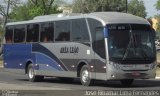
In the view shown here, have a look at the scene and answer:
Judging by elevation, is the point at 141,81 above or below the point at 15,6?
below

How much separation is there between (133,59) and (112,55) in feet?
3.08

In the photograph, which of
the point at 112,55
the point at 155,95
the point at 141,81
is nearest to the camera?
the point at 155,95

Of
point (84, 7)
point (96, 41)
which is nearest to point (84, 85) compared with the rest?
point (96, 41)

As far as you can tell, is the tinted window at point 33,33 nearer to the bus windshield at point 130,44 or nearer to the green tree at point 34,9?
the bus windshield at point 130,44

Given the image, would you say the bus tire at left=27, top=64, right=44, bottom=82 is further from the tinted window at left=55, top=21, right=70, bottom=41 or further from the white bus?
the tinted window at left=55, top=21, right=70, bottom=41

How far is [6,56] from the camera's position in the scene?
3297cm

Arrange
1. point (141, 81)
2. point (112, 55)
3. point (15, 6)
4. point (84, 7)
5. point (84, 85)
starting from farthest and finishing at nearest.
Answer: point (84, 7), point (15, 6), point (141, 81), point (84, 85), point (112, 55)

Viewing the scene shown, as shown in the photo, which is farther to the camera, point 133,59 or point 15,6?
point 15,6

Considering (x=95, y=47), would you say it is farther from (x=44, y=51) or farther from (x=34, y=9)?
(x=34, y=9)

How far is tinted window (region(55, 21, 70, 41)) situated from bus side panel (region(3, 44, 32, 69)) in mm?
3047

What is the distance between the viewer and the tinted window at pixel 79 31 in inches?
1003

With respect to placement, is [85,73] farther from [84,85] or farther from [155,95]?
[155,95]

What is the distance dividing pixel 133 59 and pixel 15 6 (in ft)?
188

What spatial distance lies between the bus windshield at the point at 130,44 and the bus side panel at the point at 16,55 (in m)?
7.50
